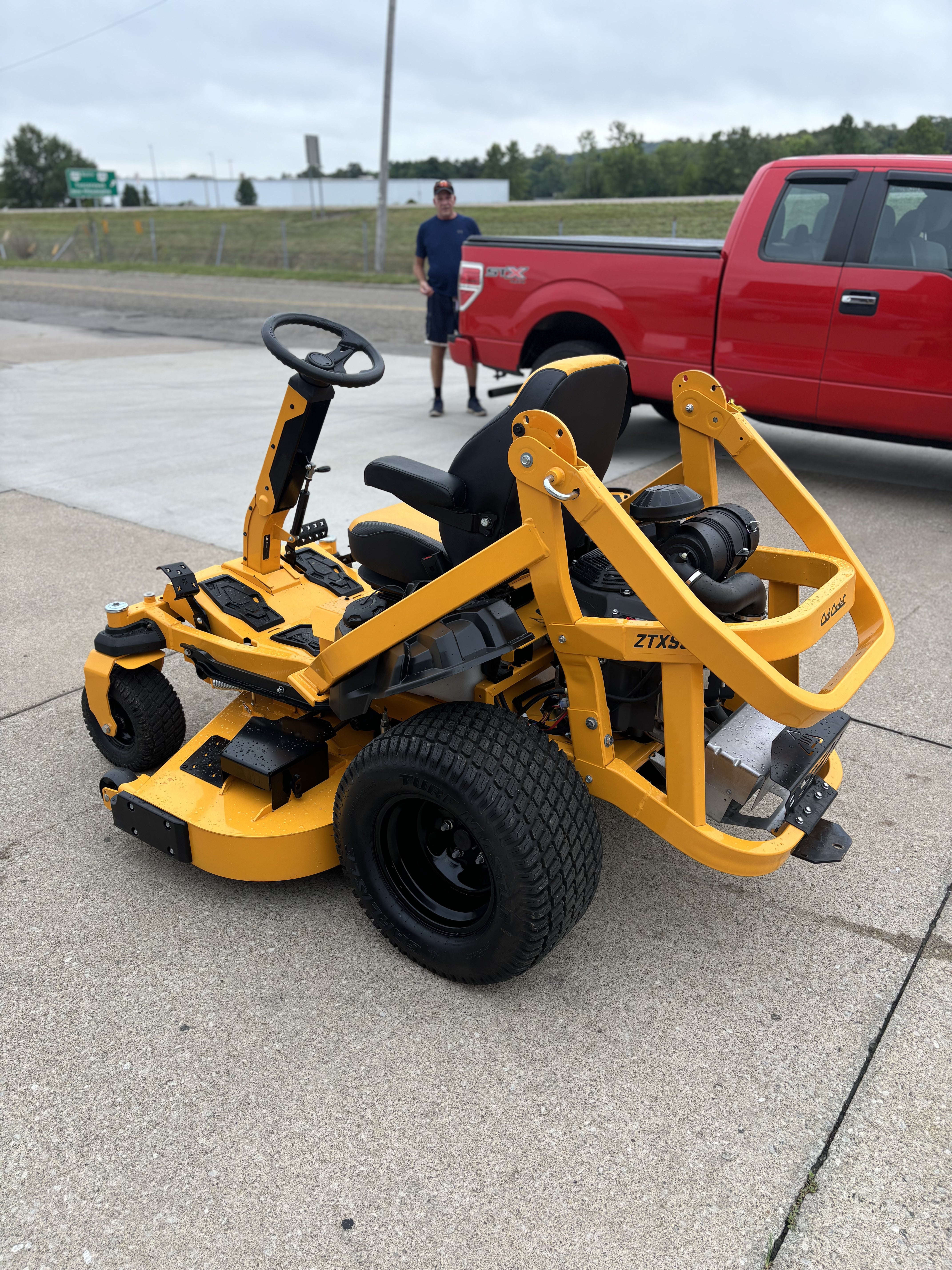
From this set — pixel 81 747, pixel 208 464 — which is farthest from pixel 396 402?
pixel 81 747

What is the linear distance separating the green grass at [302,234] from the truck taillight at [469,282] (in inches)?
554

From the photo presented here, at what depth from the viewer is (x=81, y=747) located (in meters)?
3.50

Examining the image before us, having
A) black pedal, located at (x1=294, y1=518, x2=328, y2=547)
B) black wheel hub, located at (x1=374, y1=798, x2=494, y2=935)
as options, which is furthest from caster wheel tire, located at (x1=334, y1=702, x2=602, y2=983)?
black pedal, located at (x1=294, y1=518, x2=328, y2=547)

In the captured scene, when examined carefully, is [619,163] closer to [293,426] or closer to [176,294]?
[176,294]

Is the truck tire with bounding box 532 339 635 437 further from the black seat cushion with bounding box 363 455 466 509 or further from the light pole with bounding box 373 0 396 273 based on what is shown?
the light pole with bounding box 373 0 396 273

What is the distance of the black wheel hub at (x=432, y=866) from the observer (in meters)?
2.45

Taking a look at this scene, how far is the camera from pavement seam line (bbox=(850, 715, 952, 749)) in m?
3.52

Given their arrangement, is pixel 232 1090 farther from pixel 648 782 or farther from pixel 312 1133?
pixel 648 782

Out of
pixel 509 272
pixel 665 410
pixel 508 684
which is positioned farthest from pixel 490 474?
pixel 665 410

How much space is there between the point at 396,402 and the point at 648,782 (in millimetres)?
7064

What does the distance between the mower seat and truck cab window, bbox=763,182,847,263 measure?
13.0 ft

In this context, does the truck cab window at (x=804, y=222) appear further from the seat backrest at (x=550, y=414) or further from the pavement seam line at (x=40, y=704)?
the pavement seam line at (x=40, y=704)

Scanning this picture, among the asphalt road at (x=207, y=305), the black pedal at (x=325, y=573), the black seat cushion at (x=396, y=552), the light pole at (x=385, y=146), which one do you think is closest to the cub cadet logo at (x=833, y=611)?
the black seat cushion at (x=396, y=552)

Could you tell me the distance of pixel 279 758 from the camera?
2.72 metres
